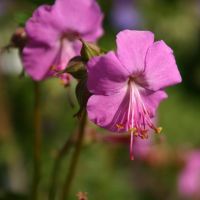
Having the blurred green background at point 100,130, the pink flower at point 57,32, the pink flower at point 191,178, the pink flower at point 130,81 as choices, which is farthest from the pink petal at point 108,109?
the pink flower at point 191,178

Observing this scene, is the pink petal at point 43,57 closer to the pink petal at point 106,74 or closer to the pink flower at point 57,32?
the pink flower at point 57,32

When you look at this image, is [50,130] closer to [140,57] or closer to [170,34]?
[170,34]

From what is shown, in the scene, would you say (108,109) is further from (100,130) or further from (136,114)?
(100,130)

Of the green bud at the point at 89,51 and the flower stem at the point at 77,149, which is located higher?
the green bud at the point at 89,51

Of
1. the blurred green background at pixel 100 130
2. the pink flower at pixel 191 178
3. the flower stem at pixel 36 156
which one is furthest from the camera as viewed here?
the pink flower at pixel 191 178

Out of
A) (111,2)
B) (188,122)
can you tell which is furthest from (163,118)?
(111,2)

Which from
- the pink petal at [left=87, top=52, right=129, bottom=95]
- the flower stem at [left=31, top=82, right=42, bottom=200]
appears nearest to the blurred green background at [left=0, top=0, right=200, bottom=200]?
the flower stem at [left=31, top=82, right=42, bottom=200]
